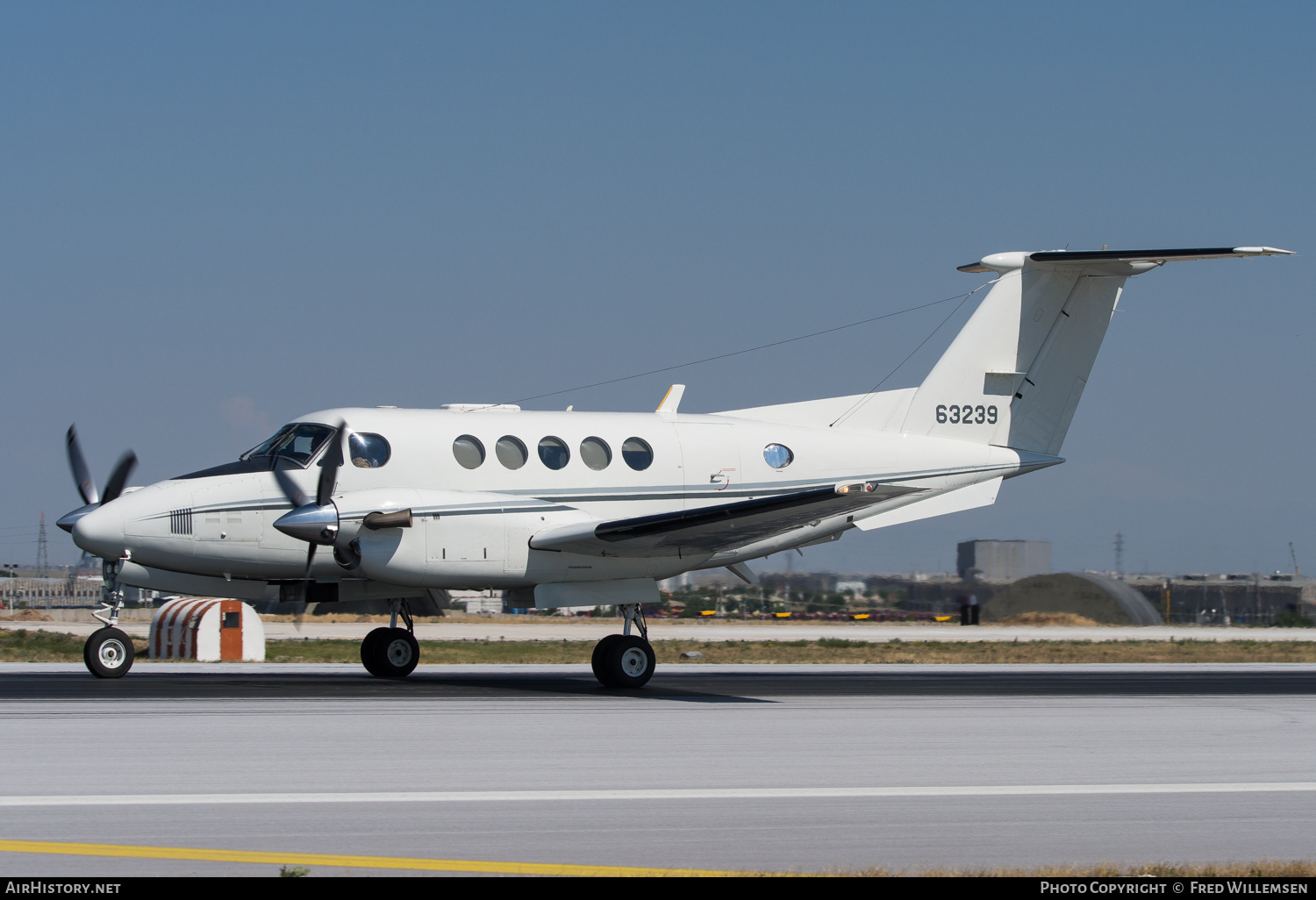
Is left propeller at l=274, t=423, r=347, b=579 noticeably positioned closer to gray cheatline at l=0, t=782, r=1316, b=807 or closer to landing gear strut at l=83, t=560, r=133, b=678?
landing gear strut at l=83, t=560, r=133, b=678

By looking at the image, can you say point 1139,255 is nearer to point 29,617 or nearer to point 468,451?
point 468,451

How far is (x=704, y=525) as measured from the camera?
14.8 metres

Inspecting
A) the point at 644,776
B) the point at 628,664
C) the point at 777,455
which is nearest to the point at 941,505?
the point at 777,455

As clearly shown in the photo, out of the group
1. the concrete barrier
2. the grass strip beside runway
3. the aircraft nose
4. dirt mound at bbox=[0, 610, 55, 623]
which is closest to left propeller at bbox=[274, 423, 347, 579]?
the aircraft nose

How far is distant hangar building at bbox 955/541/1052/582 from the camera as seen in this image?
1957 inches

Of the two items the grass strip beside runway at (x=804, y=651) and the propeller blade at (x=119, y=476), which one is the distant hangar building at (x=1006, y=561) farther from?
the propeller blade at (x=119, y=476)

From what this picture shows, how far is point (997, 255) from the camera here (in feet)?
63.5

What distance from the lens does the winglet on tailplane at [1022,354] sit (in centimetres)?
1914

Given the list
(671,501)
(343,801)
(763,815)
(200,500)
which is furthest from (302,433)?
(763,815)

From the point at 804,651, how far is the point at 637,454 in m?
17.7

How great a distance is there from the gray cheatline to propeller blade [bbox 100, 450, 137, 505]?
8.97 m

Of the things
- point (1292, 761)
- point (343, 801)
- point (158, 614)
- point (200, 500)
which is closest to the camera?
point (343, 801)

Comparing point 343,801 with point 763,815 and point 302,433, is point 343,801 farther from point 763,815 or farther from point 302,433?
point 302,433
